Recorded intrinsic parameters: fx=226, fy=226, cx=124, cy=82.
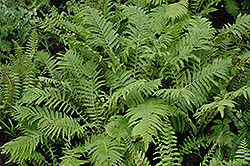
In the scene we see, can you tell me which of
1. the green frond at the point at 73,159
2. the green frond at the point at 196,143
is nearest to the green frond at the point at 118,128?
the green frond at the point at 73,159

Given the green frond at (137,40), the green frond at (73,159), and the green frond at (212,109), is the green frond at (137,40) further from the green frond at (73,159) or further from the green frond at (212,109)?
the green frond at (73,159)

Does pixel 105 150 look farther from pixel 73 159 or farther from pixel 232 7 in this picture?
pixel 232 7

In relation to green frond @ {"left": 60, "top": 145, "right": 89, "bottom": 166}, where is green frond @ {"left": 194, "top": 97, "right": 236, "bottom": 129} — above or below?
above

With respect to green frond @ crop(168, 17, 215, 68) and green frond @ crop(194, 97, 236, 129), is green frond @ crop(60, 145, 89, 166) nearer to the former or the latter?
green frond @ crop(194, 97, 236, 129)

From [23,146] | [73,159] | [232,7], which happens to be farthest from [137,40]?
[232,7]

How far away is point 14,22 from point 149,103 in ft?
8.37

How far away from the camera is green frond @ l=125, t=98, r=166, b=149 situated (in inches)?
81.0

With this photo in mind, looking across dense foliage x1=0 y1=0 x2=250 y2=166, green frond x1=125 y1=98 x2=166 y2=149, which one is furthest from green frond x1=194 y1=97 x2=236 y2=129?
green frond x1=125 y1=98 x2=166 y2=149

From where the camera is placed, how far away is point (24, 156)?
2.22 m

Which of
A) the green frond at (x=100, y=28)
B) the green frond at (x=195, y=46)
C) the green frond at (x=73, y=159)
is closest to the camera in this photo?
the green frond at (x=73, y=159)

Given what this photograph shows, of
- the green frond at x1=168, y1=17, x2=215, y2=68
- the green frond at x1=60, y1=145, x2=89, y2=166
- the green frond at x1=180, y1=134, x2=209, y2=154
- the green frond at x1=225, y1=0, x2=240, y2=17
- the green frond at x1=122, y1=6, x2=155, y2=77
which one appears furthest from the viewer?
the green frond at x1=225, y1=0, x2=240, y2=17

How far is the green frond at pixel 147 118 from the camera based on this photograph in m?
2.06

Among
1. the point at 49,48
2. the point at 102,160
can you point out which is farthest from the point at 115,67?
the point at 49,48

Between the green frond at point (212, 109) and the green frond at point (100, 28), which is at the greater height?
the green frond at point (100, 28)
